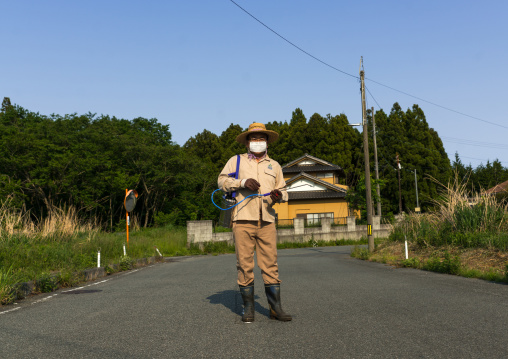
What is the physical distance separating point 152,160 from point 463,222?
103ft

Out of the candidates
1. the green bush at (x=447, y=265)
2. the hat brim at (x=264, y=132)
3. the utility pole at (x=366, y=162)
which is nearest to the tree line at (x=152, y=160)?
the utility pole at (x=366, y=162)

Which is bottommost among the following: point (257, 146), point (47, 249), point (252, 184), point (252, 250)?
point (47, 249)

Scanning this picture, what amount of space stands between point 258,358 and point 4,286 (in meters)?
4.78

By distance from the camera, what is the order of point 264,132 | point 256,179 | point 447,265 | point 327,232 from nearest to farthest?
1. point 256,179
2. point 264,132
3. point 447,265
4. point 327,232

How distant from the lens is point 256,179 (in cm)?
488

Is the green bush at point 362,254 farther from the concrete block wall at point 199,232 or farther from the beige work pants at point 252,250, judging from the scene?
the beige work pants at point 252,250

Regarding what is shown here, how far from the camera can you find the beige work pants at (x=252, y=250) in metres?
4.68

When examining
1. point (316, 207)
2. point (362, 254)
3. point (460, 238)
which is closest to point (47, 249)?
point (460, 238)

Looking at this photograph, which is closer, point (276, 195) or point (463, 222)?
point (276, 195)

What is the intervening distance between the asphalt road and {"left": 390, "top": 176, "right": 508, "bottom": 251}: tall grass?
3300 mm

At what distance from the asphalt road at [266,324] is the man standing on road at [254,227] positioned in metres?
0.29

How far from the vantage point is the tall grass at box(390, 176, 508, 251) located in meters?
10.2

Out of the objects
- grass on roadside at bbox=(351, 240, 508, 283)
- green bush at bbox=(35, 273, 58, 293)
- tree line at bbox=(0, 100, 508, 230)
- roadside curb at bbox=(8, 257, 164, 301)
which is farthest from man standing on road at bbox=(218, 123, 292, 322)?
tree line at bbox=(0, 100, 508, 230)

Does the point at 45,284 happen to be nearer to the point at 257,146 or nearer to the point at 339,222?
the point at 257,146
